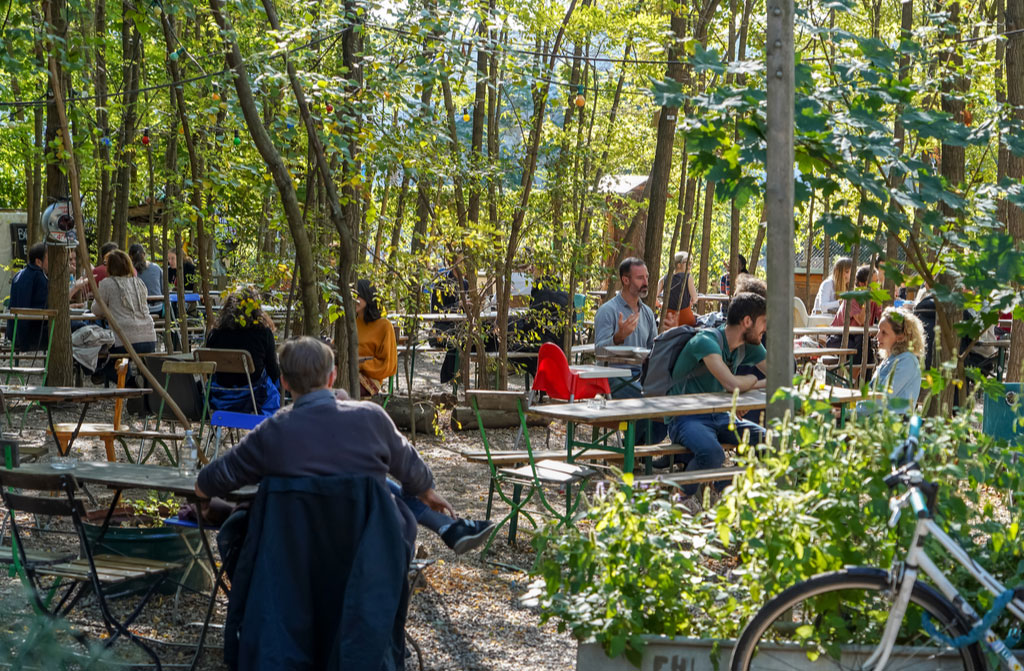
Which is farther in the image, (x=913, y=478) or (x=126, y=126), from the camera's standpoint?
(x=126, y=126)

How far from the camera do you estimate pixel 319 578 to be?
3.67 meters

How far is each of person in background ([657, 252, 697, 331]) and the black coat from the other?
21.7 feet

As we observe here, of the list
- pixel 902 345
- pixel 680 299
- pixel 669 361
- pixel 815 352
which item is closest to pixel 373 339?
pixel 669 361

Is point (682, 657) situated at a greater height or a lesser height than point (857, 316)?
lesser

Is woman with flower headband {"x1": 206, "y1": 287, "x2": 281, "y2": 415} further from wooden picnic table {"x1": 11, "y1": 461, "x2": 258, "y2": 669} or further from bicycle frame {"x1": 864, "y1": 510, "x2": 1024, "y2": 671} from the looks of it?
bicycle frame {"x1": 864, "y1": 510, "x2": 1024, "y2": 671}

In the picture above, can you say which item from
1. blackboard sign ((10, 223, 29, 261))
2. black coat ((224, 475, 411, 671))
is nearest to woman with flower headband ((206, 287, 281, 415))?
black coat ((224, 475, 411, 671))

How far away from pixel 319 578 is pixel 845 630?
161 centimetres

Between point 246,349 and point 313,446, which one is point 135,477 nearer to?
point 313,446

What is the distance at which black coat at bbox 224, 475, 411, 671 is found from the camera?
3.54 meters

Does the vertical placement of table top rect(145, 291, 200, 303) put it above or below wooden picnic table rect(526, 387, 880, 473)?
above

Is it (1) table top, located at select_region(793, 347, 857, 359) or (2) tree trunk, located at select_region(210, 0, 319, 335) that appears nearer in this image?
(2) tree trunk, located at select_region(210, 0, 319, 335)

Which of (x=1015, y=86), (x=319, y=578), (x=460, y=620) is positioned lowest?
(x=460, y=620)

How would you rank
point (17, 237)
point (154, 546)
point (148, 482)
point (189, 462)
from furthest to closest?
A: 1. point (17, 237)
2. point (154, 546)
3. point (189, 462)
4. point (148, 482)

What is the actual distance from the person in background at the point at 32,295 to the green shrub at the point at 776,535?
9.21 meters
